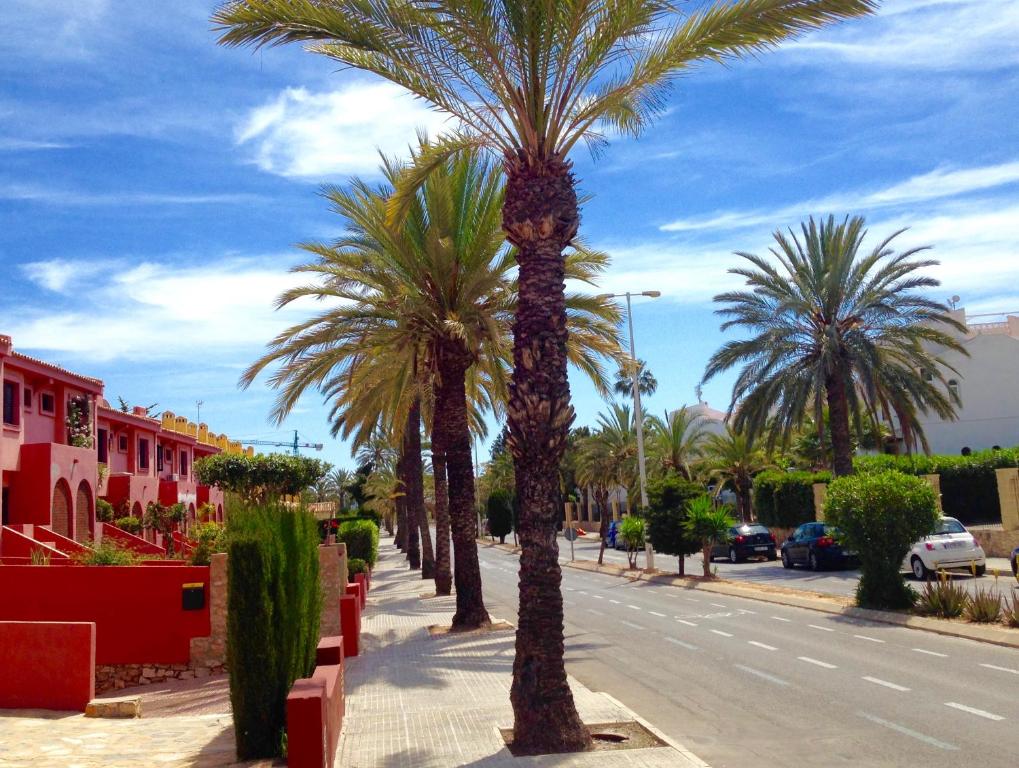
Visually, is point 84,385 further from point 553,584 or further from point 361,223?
point 553,584

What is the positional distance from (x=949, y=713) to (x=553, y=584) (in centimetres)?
408

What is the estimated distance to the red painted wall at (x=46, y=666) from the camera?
40.1 feet

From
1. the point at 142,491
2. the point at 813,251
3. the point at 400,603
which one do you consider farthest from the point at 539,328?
the point at 142,491

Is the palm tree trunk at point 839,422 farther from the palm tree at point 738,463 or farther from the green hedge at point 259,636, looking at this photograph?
the green hedge at point 259,636

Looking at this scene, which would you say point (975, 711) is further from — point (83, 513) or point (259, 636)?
point (83, 513)

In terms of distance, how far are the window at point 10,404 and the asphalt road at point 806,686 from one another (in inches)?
622

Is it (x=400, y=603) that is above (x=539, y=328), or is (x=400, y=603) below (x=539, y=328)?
below

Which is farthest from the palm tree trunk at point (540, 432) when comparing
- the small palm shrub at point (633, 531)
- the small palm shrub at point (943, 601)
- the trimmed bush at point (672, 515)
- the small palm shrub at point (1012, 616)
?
the small palm shrub at point (633, 531)

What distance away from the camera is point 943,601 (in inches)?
607

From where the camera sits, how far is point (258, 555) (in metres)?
8.66

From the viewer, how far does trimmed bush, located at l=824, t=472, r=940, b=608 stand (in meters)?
16.9

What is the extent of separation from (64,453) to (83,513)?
305 cm

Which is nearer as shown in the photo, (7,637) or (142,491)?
(7,637)

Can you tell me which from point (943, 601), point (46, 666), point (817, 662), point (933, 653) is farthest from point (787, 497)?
point (46, 666)
